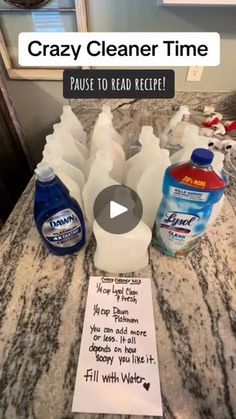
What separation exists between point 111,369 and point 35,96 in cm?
107

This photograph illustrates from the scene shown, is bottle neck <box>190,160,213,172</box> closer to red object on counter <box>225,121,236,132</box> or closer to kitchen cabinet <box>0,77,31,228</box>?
red object on counter <box>225,121,236,132</box>

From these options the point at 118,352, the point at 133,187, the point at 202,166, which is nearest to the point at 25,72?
the point at 133,187

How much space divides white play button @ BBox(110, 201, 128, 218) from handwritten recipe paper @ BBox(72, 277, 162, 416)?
0.50 ft

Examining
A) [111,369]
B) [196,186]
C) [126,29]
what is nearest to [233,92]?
[126,29]

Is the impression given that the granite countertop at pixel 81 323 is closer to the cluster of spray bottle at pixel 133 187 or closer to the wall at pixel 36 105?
the cluster of spray bottle at pixel 133 187

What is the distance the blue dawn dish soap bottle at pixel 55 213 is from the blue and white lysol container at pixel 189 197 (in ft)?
0.59

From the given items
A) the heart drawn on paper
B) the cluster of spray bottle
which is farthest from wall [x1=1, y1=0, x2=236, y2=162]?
the heart drawn on paper

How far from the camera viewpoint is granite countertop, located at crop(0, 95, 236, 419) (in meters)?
0.40

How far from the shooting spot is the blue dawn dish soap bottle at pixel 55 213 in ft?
1.50

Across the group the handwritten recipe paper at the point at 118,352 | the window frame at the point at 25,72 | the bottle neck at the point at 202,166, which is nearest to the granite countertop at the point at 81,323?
the handwritten recipe paper at the point at 118,352

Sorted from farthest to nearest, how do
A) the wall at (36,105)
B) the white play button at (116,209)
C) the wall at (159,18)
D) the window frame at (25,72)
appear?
1. the wall at (36,105)
2. the window frame at (25,72)
3. the wall at (159,18)
4. the white play button at (116,209)

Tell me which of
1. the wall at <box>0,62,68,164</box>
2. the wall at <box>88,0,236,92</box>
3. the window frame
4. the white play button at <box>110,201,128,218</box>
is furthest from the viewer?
the wall at <box>0,62,68,164</box>

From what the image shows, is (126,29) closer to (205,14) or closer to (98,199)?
(205,14)

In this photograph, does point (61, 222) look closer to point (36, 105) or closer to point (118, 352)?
point (118, 352)
